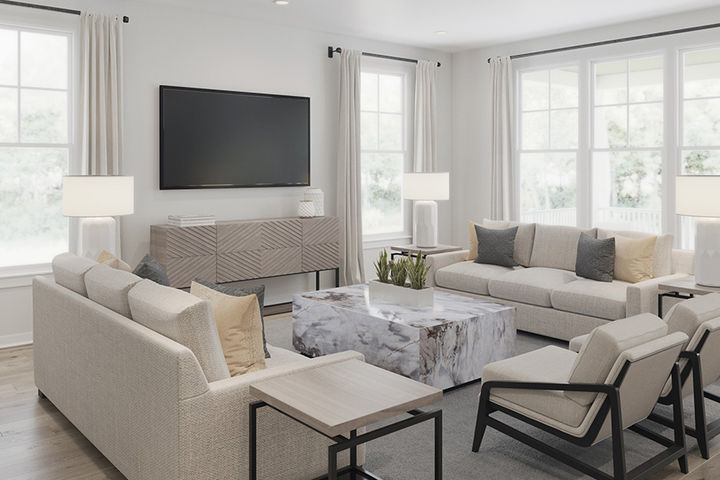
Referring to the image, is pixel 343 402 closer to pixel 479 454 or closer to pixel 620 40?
pixel 479 454

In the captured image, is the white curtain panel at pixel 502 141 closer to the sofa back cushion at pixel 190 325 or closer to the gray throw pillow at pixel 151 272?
the gray throw pillow at pixel 151 272

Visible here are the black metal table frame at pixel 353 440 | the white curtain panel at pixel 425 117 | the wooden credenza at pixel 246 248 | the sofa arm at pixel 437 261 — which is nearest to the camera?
the black metal table frame at pixel 353 440

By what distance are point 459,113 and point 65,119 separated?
461cm

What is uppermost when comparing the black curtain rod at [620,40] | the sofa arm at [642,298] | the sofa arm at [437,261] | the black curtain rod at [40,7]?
the black curtain rod at [620,40]

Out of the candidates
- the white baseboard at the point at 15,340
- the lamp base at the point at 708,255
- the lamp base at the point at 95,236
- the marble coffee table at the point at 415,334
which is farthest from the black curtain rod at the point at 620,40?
the white baseboard at the point at 15,340

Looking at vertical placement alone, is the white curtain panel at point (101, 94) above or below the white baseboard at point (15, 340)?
above

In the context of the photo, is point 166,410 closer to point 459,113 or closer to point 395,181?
point 395,181

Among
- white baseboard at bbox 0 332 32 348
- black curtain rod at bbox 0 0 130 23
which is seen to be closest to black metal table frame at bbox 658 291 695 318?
white baseboard at bbox 0 332 32 348

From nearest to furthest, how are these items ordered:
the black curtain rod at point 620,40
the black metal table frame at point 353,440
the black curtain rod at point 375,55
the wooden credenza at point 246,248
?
the black metal table frame at point 353,440
the wooden credenza at point 246,248
the black curtain rod at point 620,40
the black curtain rod at point 375,55

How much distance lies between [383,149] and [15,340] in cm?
421

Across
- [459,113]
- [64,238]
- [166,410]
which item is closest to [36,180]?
[64,238]

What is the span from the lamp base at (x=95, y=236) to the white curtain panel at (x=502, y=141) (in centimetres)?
446

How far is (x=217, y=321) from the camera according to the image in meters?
2.65

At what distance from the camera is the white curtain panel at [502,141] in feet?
24.0
